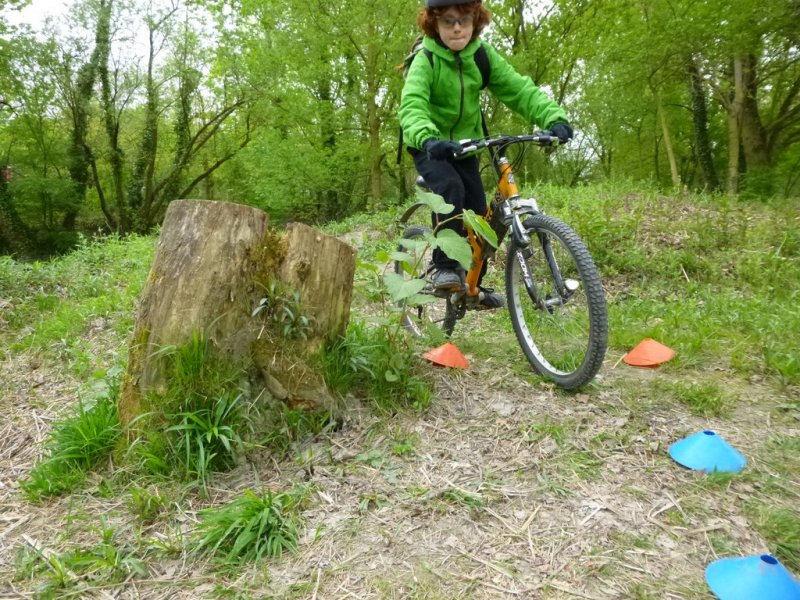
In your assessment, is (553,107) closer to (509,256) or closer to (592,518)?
(509,256)

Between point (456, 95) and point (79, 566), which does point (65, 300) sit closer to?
point (79, 566)

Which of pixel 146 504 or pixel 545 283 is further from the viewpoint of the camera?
pixel 545 283

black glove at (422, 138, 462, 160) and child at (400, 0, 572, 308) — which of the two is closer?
black glove at (422, 138, 462, 160)

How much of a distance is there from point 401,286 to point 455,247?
0.33m

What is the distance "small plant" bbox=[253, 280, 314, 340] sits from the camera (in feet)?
7.52

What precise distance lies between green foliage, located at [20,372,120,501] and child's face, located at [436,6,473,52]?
266 cm

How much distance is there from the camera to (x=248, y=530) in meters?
1.69

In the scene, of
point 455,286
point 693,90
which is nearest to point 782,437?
Answer: point 455,286

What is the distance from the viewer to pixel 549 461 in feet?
6.80

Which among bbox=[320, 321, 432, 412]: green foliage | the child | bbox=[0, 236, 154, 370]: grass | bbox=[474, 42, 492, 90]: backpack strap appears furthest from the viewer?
bbox=[0, 236, 154, 370]: grass

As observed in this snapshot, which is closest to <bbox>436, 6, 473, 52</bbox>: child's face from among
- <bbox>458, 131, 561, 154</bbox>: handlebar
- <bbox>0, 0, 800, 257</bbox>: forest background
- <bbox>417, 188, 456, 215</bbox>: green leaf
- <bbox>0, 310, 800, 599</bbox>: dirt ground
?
<bbox>458, 131, 561, 154</bbox>: handlebar

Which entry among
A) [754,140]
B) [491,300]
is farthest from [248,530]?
[754,140]

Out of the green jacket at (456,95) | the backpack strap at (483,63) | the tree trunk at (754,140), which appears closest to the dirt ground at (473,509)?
the green jacket at (456,95)

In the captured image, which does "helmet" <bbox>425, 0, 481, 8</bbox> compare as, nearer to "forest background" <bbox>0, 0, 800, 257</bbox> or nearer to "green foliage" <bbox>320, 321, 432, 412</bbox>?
"green foliage" <bbox>320, 321, 432, 412</bbox>
